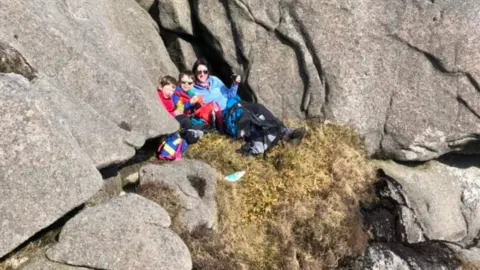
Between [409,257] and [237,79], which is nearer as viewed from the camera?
[409,257]

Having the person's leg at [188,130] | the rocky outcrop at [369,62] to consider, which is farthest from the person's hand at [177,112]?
the rocky outcrop at [369,62]

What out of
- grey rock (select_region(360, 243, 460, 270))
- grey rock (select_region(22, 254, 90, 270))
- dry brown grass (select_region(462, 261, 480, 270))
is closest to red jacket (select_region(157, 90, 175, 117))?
grey rock (select_region(360, 243, 460, 270))

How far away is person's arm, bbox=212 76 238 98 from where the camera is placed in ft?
40.2

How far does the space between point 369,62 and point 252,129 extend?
9.80ft

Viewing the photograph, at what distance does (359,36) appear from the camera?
38.7 ft

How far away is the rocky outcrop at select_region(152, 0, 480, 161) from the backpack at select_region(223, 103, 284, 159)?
131 cm

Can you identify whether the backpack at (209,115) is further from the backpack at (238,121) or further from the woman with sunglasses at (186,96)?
the backpack at (238,121)

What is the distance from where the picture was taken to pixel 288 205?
10.0 meters

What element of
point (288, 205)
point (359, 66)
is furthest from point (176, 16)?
point (288, 205)

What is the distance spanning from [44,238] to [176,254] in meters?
1.71

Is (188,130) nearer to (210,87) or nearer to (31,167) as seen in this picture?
(210,87)

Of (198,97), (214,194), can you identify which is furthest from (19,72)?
(198,97)

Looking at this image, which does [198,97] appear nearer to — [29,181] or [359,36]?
[359,36]

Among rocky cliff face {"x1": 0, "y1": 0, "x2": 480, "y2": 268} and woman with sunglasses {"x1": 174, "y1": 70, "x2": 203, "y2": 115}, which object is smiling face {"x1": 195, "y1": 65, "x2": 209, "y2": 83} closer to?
woman with sunglasses {"x1": 174, "y1": 70, "x2": 203, "y2": 115}
